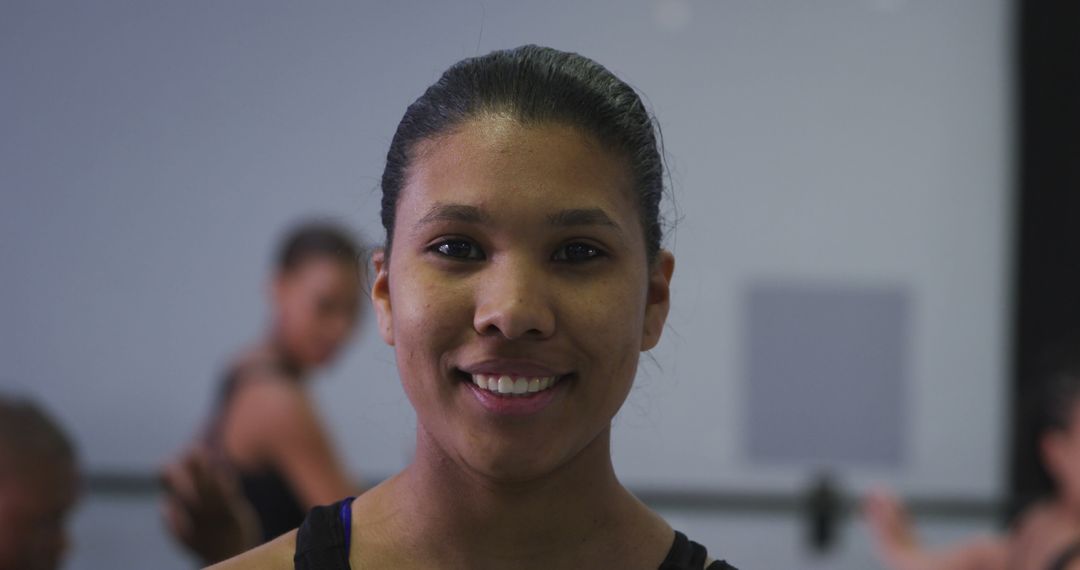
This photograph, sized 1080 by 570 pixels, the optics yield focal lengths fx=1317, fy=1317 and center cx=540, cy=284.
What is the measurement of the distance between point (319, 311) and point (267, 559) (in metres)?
1.92

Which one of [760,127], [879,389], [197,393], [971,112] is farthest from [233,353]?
[971,112]

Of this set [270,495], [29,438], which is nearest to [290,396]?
[270,495]

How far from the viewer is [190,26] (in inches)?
132

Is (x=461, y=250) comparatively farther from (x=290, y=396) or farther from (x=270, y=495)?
(x=290, y=396)

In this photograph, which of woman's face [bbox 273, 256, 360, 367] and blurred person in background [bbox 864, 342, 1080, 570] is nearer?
blurred person in background [bbox 864, 342, 1080, 570]

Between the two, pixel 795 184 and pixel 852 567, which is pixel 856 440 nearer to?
pixel 852 567

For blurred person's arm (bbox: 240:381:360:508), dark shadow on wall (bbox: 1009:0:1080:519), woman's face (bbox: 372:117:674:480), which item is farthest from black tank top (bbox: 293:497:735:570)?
dark shadow on wall (bbox: 1009:0:1080:519)

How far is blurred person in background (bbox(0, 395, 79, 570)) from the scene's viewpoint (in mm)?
1801

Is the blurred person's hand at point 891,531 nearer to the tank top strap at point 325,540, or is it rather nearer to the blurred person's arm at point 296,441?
the blurred person's arm at point 296,441

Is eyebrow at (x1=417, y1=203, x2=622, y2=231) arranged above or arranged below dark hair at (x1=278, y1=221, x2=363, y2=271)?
above

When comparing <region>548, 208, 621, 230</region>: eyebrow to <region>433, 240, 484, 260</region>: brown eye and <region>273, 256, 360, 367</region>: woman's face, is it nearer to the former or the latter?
<region>433, 240, 484, 260</region>: brown eye

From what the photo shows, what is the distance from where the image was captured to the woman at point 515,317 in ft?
3.19

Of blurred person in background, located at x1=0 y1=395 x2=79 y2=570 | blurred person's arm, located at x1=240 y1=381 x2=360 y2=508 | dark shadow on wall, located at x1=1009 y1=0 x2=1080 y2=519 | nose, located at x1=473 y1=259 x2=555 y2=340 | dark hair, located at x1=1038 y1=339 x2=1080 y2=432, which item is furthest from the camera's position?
dark shadow on wall, located at x1=1009 y1=0 x2=1080 y2=519

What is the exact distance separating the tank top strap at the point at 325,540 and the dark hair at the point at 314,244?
181 cm
